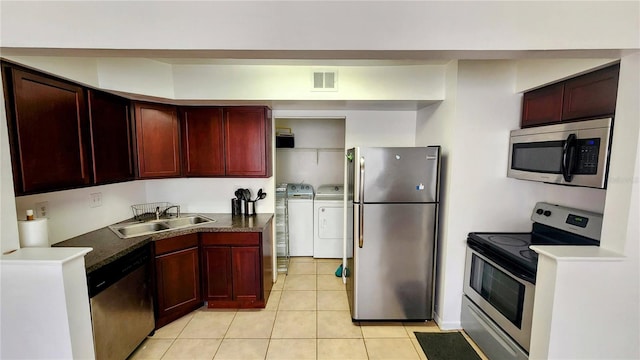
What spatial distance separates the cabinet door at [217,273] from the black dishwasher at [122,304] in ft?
1.57

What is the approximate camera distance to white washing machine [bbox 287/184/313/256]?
3.84 m

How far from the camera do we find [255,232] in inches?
97.8

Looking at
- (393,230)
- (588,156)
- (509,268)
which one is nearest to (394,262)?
(393,230)

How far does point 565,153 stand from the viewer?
1.55 metres

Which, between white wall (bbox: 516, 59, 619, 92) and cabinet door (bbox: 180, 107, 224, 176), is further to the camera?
cabinet door (bbox: 180, 107, 224, 176)

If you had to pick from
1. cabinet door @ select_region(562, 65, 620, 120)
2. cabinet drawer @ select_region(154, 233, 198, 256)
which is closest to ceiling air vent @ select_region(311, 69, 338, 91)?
cabinet door @ select_region(562, 65, 620, 120)

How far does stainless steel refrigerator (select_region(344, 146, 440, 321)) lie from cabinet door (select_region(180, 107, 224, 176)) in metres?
1.40

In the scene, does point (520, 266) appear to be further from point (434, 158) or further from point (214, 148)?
point (214, 148)

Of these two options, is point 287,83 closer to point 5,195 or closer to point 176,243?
point 176,243

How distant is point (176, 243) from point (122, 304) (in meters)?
0.59

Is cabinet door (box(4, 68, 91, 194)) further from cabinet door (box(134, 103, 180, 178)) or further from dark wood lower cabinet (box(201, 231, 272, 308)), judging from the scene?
dark wood lower cabinet (box(201, 231, 272, 308))

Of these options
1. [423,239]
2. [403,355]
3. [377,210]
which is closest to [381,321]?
[403,355]

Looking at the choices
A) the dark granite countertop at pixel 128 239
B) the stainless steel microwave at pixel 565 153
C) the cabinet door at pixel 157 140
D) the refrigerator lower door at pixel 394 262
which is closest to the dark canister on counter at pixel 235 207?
the dark granite countertop at pixel 128 239

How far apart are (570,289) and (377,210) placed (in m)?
1.28
